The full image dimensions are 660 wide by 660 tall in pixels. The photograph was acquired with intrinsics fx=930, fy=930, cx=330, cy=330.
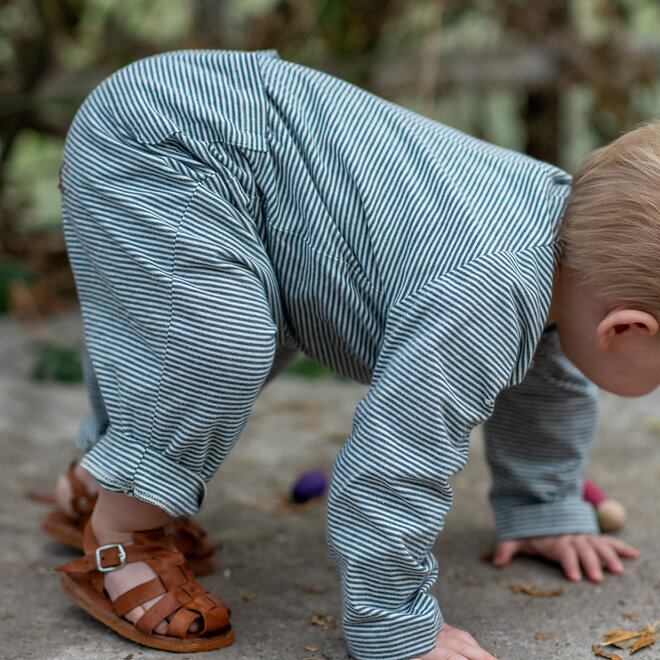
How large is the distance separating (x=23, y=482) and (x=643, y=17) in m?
3.16

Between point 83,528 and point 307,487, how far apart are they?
48 centimetres

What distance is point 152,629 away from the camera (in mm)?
1380

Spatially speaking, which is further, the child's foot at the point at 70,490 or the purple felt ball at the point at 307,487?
the purple felt ball at the point at 307,487

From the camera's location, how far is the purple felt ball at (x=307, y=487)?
1950mm

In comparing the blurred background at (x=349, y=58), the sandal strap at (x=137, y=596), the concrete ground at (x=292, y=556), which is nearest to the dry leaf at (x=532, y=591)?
the concrete ground at (x=292, y=556)

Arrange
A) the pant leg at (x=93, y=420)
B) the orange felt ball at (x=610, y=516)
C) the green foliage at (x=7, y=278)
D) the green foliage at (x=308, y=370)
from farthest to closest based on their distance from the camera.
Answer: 1. the green foliage at (x=7, y=278)
2. the green foliage at (x=308, y=370)
3. the orange felt ball at (x=610, y=516)
4. the pant leg at (x=93, y=420)

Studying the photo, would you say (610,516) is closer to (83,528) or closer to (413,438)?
(413,438)

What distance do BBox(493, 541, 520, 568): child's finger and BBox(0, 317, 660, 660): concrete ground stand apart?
0.06 feet

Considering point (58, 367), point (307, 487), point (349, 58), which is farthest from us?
point (349, 58)

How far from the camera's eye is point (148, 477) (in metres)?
1.35

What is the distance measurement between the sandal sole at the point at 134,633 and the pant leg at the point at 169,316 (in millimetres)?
191

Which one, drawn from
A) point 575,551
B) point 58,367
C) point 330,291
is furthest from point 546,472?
point 58,367

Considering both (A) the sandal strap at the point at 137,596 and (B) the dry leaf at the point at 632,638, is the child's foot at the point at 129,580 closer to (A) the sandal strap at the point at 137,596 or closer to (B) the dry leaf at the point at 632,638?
(A) the sandal strap at the point at 137,596

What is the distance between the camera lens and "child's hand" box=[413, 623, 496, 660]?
1301 mm
